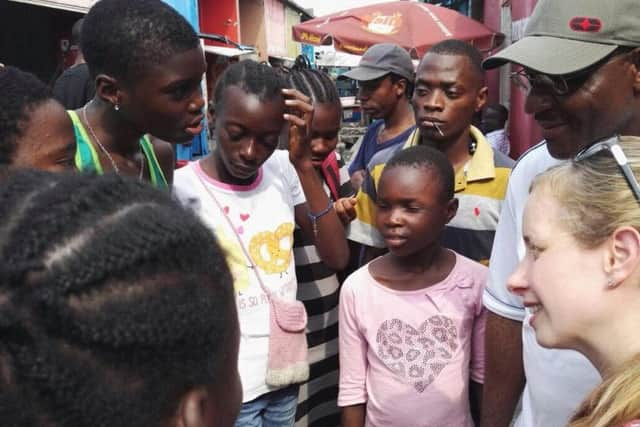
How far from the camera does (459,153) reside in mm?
2504

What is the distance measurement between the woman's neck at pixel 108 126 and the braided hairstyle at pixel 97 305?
1187 millimetres

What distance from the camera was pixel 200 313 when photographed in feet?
2.47

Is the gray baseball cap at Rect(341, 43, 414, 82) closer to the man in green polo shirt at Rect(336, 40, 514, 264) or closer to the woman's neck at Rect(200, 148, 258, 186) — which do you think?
the man in green polo shirt at Rect(336, 40, 514, 264)

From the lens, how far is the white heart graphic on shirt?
191 cm

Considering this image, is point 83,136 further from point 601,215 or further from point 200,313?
point 601,215

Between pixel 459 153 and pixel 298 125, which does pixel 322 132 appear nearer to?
pixel 298 125

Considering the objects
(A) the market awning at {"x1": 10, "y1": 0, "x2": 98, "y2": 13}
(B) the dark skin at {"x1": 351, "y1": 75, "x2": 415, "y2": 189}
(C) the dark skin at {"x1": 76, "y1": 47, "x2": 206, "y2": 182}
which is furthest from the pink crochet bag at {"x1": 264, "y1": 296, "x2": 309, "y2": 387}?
(A) the market awning at {"x1": 10, "y1": 0, "x2": 98, "y2": 13}

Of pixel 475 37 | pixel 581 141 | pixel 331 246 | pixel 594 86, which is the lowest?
pixel 331 246

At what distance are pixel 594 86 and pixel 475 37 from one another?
6.43 m

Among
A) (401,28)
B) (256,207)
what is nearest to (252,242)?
(256,207)

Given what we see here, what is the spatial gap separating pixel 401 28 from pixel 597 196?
7.21 meters

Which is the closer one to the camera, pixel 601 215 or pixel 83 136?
pixel 601 215

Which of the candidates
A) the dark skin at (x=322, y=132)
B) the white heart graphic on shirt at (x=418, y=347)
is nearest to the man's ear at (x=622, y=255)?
the white heart graphic on shirt at (x=418, y=347)

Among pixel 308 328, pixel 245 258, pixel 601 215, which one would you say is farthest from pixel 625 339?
pixel 308 328
